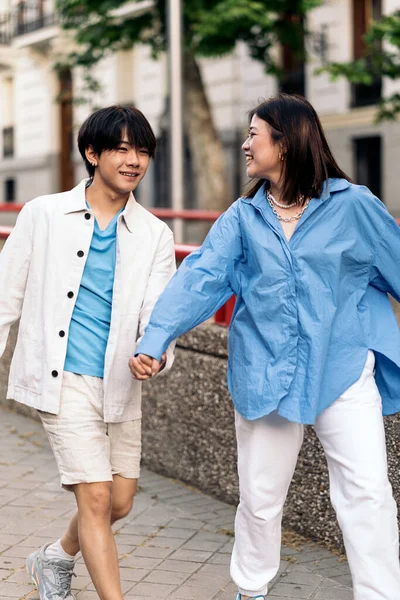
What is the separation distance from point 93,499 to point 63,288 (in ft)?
2.22

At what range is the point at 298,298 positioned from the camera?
331cm

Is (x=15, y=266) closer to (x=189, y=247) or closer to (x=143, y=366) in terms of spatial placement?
(x=143, y=366)

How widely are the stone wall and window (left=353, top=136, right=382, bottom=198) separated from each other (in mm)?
18370

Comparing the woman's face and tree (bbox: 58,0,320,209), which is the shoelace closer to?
the woman's face

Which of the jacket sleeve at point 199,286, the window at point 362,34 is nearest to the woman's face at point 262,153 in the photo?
the jacket sleeve at point 199,286

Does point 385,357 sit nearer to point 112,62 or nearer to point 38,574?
point 38,574

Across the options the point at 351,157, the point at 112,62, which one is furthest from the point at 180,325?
the point at 112,62

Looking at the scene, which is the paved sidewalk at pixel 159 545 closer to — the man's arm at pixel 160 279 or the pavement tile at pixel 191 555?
the pavement tile at pixel 191 555

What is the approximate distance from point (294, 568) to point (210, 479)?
3.54 feet

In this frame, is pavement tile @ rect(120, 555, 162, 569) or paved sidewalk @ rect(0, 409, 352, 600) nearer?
paved sidewalk @ rect(0, 409, 352, 600)

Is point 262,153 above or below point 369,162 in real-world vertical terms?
below

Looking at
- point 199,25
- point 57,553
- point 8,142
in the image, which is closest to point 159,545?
point 57,553

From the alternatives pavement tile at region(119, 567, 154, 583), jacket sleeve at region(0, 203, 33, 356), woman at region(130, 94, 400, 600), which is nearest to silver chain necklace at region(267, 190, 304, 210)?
woman at region(130, 94, 400, 600)

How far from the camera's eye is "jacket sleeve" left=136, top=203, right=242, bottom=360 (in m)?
3.35
